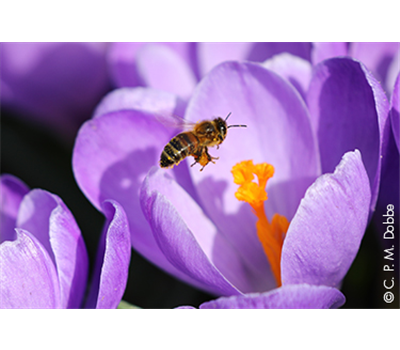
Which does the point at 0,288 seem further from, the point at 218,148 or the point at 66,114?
the point at 66,114

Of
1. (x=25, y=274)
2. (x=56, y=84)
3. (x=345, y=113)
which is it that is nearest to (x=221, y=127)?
(x=345, y=113)

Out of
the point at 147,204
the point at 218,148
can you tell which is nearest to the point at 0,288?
the point at 147,204

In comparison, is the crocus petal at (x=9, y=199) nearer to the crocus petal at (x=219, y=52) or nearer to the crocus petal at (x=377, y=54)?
the crocus petal at (x=219, y=52)

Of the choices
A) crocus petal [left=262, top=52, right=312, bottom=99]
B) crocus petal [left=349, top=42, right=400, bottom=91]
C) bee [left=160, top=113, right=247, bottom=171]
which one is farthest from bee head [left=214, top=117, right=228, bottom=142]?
crocus petal [left=349, top=42, right=400, bottom=91]

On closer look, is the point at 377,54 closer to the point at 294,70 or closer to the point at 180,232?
the point at 294,70

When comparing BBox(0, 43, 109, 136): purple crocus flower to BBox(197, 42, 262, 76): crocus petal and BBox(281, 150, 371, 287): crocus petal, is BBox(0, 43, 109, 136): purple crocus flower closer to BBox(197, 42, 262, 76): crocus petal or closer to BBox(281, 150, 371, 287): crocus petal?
BBox(197, 42, 262, 76): crocus petal

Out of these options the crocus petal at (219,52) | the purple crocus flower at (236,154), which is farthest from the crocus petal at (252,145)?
the crocus petal at (219,52)
